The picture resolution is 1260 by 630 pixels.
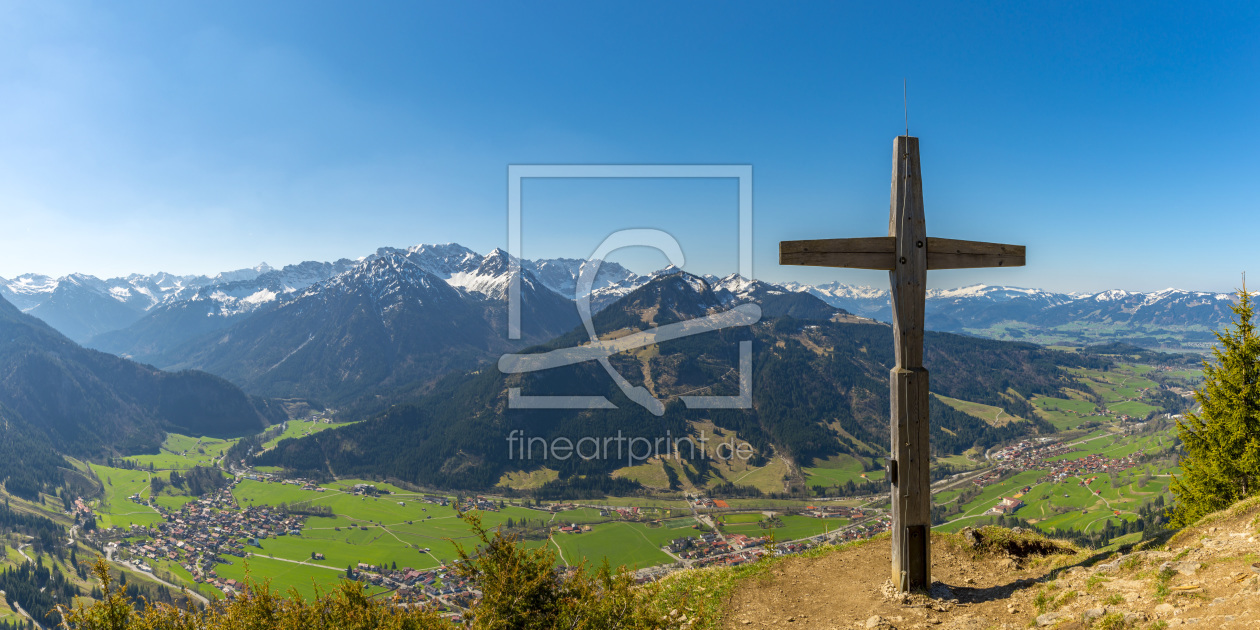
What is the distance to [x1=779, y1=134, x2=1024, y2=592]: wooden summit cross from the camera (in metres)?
9.87

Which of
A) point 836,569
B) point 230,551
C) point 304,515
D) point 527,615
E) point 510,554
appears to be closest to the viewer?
point 527,615

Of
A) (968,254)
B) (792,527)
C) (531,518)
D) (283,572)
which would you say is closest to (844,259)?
(968,254)

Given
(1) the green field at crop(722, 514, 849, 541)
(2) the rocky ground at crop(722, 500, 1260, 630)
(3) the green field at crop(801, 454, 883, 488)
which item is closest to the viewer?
(2) the rocky ground at crop(722, 500, 1260, 630)

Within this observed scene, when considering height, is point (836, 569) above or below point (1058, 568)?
below

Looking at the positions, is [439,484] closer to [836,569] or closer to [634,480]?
[634,480]

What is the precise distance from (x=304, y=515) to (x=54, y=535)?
67.4 meters

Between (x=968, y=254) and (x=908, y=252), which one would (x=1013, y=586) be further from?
(x=908, y=252)

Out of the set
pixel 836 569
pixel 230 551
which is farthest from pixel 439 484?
pixel 836 569

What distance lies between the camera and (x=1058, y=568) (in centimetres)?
1081

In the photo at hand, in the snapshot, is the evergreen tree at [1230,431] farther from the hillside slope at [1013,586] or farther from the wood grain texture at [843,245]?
the wood grain texture at [843,245]

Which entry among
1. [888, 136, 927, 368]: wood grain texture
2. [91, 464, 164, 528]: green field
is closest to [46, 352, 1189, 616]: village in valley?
[91, 464, 164, 528]: green field

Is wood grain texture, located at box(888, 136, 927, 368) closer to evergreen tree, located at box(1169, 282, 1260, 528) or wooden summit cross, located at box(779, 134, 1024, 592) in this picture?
wooden summit cross, located at box(779, 134, 1024, 592)

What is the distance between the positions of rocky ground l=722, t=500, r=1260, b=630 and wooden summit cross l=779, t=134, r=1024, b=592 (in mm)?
1153

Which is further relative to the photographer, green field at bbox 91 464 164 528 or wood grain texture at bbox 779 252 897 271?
green field at bbox 91 464 164 528
